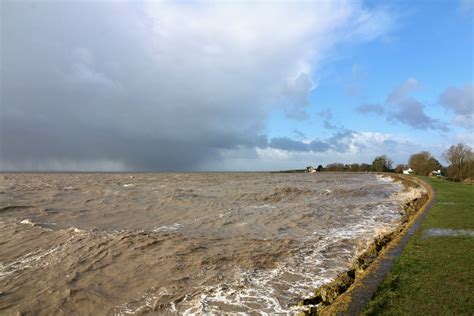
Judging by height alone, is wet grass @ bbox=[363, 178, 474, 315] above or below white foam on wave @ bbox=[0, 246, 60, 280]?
above

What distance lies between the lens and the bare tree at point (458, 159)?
66625 mm

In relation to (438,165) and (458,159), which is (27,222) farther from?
(438,165)

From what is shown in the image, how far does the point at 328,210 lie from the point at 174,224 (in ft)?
31.1

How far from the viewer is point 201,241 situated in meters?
11.8

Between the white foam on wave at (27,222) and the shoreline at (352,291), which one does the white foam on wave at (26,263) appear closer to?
the white foam on wave at (27,222)

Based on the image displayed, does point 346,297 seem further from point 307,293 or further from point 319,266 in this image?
point 319,266

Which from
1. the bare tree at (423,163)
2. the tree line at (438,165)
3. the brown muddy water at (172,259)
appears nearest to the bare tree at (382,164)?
the tree line at (438,165)

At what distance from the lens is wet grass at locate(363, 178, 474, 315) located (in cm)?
469

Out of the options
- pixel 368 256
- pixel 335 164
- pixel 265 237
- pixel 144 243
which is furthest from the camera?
pixel 335 164

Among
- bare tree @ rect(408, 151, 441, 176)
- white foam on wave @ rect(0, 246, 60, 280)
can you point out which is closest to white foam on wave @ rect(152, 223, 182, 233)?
white foam on wave @ rect(0, 246, 60, 280)

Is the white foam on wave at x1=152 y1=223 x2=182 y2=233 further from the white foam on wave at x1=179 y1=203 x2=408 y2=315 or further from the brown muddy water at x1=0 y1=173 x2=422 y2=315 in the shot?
the white foam on wave at x1=179 y1=203 x2=408 y2=315

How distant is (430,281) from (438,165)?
9942 centimetres

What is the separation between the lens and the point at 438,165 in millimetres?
89750

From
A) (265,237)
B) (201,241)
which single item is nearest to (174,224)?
(201,241)
